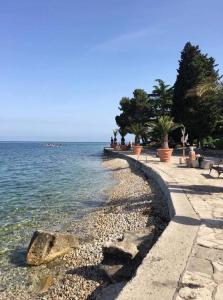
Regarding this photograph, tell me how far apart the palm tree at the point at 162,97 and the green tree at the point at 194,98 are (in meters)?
7.48

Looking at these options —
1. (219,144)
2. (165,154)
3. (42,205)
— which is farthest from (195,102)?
(42,205)

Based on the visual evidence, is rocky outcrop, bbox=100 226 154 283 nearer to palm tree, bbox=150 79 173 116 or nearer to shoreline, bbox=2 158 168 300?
shoreline, bbox=2 158 168 300

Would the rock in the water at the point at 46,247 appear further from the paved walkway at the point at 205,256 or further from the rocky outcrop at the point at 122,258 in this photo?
the paved walkway at the point at 205,256

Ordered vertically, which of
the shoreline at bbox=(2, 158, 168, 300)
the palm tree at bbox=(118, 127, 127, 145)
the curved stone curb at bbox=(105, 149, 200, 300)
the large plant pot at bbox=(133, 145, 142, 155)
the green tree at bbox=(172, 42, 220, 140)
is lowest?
the shoreline at bbox=(2, 158, 168, 300)

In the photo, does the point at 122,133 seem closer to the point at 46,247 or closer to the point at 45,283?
the point at 46,247

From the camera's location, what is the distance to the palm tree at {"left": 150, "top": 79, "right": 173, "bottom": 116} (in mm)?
43875

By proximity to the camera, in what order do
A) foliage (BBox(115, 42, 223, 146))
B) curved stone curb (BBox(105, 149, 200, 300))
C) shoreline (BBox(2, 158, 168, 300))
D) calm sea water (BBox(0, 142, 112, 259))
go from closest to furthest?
curved stone curb (BBox(105, 149, 200, 300)), shoreline (BBox(2, 158, 168, 300)), calm sea water (BBox(0, 142, 112, 259)), foliage (BBox(115, 42, 223, 146))

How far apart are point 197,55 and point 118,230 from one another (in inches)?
1147

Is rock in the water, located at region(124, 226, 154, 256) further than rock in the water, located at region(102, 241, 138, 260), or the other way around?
rock in the water, located at region(124, 226, 154, 256)

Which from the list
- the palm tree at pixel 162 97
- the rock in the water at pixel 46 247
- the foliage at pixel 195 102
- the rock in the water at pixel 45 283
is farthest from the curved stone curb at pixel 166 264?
the palm tree at pixel 162 97

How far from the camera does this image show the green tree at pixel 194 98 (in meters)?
31.2

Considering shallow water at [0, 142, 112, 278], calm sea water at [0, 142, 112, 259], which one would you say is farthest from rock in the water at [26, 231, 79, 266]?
calm sea water at [0, 142, 112, 259]

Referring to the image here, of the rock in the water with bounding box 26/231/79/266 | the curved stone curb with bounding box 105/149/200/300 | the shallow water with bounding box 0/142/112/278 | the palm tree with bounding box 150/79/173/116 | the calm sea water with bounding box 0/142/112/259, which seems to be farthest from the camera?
the palm tree with bounding box 150/79/173/116

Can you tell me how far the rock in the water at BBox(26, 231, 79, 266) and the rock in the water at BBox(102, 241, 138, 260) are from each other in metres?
1.58
